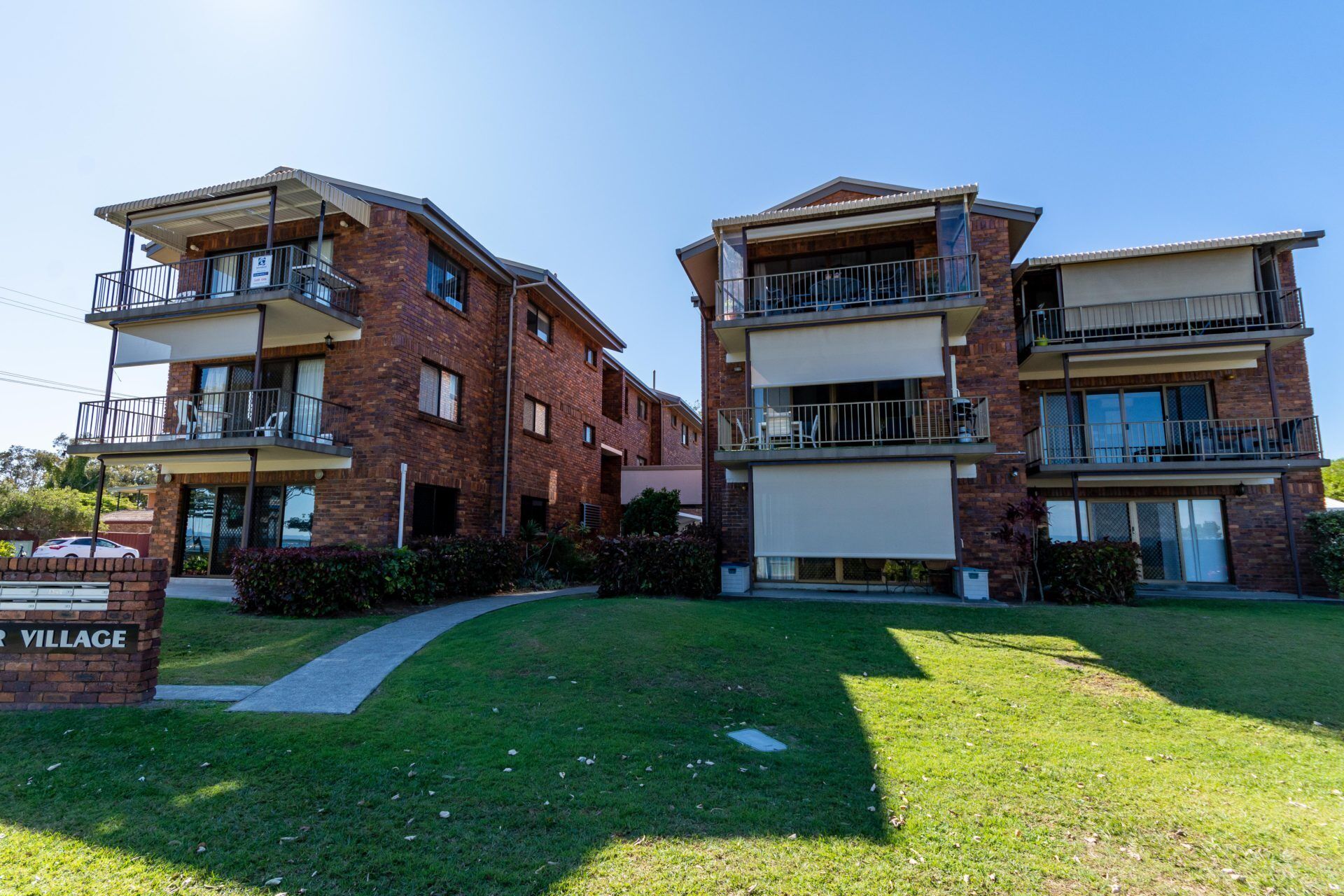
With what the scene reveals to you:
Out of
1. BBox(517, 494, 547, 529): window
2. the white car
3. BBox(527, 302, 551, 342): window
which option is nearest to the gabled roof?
BBox(527, 302, 551, 342): window

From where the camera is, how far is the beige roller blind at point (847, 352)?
12.5 m

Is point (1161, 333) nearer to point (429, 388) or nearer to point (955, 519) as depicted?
point (955, 519)

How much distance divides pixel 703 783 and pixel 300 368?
13453 mm

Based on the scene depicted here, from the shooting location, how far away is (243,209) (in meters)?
13.1

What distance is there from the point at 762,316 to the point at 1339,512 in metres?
12.4

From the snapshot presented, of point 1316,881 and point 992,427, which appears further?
point 992,427

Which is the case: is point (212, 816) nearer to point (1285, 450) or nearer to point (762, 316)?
point (762, 316)

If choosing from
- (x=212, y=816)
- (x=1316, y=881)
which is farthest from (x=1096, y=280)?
(x=212, y=816)

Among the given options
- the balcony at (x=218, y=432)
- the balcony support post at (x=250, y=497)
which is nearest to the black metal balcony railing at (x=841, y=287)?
the balcony at (x=218, y=432)

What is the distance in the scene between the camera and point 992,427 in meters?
13.1

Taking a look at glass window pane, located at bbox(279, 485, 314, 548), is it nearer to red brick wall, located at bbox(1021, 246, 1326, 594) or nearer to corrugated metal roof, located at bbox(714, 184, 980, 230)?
corrugated metal roof, located at bbox(714, 184, 980, 230)

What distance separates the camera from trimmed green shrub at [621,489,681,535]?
1681 centimetres

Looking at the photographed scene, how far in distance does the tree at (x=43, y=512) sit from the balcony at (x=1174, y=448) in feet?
136

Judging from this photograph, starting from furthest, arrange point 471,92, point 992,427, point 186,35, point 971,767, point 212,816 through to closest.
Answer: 1. point 992,427
2. point 471,92
3. point 186,35
4. point 971,767
5. point 212,816
